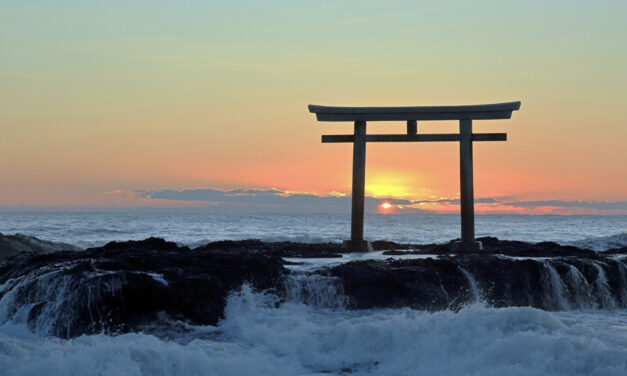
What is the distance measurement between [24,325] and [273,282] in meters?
3.88

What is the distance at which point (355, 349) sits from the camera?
898cm

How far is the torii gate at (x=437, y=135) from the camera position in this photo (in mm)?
15945

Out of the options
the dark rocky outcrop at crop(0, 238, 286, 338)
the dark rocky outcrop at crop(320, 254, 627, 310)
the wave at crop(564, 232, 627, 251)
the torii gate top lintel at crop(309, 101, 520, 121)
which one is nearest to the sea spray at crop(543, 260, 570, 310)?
the dark rocky outcrop at crop(320, 254, 627, 310)

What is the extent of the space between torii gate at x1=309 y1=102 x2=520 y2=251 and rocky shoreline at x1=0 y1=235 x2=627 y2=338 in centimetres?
183

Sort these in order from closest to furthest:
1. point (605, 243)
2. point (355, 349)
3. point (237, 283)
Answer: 1. point (355, 349)
2. point (237, 283)
3. point (605, 243)

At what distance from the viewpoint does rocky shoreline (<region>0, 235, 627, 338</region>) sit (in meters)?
10.1

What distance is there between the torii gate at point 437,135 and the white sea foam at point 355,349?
6.35 m

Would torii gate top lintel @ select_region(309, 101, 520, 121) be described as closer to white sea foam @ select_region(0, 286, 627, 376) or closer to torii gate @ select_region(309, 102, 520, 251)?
torii gate @ select_region(309, 102, 520, 251)

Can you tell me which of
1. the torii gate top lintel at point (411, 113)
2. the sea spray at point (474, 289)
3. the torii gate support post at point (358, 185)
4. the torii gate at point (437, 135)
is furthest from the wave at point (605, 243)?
the sea spray at point (474, 289)

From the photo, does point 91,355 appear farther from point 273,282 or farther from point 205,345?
point 273,282

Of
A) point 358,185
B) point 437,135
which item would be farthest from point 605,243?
point 358,185

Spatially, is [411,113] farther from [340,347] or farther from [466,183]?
[340,347]

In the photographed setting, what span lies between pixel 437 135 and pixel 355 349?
27.0ft

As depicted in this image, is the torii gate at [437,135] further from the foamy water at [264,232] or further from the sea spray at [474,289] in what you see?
the foamy water at [264,232]
